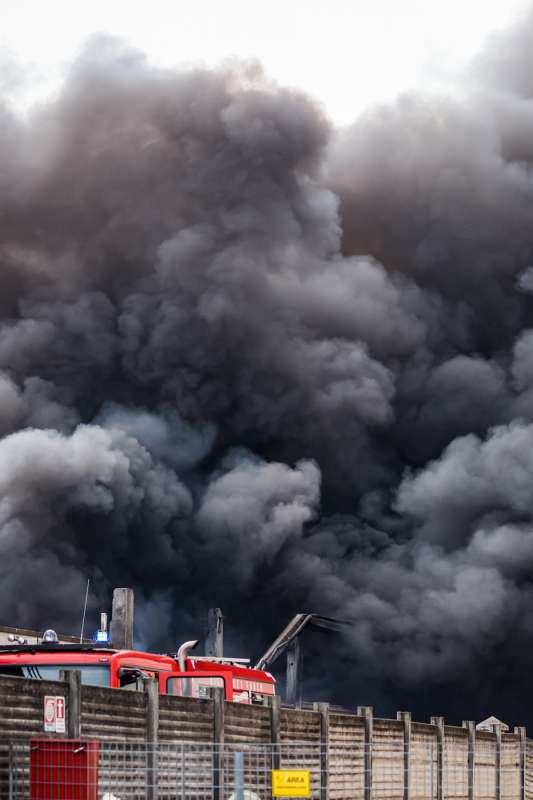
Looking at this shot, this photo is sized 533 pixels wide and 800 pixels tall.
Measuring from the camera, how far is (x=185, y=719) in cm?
1491

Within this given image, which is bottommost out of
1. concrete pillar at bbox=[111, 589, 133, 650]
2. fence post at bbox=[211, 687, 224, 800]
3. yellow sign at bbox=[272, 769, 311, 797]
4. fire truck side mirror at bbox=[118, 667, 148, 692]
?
yellow sign at bbox=[272, 769, 311, 797]

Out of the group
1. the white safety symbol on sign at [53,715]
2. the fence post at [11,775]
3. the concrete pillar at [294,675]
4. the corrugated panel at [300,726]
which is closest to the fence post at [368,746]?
the corrugated panel at [300,726]

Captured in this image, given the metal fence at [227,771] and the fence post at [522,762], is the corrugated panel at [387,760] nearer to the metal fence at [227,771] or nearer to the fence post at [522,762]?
the metal fence at [227,771]

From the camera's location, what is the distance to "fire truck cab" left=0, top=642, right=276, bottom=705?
59.2 feet

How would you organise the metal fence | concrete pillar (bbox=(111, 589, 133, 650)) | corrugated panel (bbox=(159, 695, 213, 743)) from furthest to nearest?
1. concrete pillar (bbox=(111, 589, 133, 650))
2. corrugated panel (bbox=(159, 695, 213, 743))
3. the metal fence

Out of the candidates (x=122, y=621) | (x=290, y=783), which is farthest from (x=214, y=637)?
(x=290, y=783)

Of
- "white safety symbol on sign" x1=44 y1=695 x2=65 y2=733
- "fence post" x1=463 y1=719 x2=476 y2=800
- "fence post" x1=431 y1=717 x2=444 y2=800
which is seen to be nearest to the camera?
"white safety symbol on sign" x1=44 y1=695 x2=65 y2=733

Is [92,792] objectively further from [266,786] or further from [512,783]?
[512,783]

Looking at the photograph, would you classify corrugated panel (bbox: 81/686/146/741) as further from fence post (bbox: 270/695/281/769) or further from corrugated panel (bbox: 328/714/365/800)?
corrugated panel (bbox: 328/714/365/800)

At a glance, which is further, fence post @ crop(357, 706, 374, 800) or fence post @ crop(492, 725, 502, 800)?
fence post @ crop(492, 725, 502, 800)

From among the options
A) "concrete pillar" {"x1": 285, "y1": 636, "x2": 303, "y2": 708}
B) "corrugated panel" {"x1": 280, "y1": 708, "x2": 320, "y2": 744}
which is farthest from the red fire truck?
"concrete pillar" {"x1": 285, "y1": 636, "x2": 303, "y2": 708}

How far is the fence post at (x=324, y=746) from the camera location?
16.6 meters

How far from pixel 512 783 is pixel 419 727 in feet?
12.2

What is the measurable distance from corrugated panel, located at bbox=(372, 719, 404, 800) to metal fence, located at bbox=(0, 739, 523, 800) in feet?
0.06
